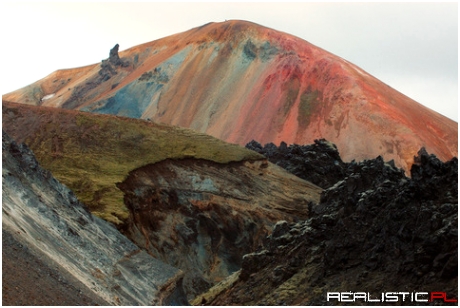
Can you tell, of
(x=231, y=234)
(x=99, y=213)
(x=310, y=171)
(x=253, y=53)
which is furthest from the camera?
(x=253, y=53)

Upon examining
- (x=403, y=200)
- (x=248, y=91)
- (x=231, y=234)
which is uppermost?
(x=248, y=91)

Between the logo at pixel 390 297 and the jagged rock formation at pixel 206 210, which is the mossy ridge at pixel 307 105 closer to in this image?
the jagged rock formation at pixel 206 210

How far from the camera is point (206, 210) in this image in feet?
246

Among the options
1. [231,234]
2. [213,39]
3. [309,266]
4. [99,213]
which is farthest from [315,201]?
[213,39]

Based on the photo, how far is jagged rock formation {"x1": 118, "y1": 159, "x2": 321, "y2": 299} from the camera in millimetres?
68438

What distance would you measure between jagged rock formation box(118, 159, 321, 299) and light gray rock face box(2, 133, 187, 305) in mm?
7694

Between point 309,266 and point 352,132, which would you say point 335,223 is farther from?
point 352,132

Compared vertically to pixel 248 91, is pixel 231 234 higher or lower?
lower

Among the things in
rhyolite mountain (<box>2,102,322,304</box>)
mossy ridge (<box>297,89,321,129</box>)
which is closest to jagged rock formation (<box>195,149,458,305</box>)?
rhyolite mountain (<box>2,102,322,304</box>)

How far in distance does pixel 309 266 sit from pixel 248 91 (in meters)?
96.6

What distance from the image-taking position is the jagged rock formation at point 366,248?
42969mm

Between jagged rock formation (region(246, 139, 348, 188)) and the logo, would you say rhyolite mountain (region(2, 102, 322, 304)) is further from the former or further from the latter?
the logo

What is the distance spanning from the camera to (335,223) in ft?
174

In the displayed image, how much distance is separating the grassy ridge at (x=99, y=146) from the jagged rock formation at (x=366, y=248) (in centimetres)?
1686
